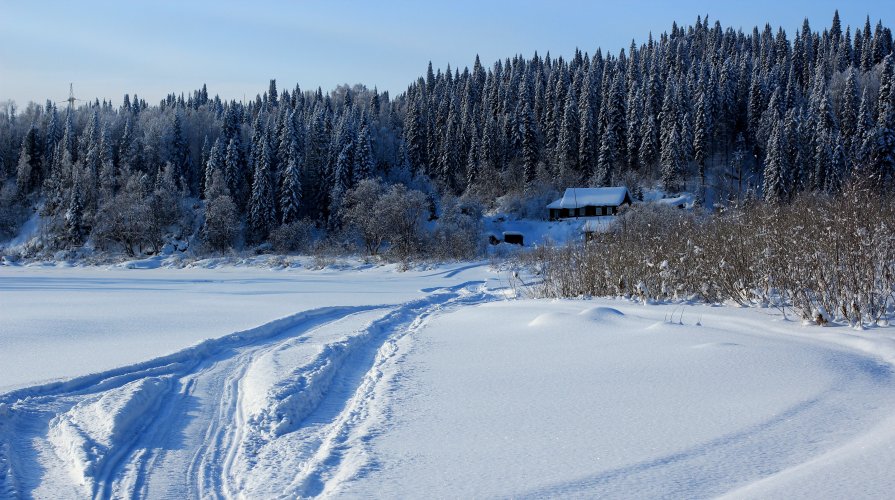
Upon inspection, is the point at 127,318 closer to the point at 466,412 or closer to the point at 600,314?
the point at 600,314

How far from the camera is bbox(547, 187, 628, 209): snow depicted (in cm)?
6159

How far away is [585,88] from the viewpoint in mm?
77875

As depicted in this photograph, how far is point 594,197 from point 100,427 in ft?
197

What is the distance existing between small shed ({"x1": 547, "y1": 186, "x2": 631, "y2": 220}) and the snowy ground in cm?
5158

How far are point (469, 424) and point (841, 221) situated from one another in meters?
8.12

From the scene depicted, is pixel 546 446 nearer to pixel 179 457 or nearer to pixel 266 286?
pixel 179 457

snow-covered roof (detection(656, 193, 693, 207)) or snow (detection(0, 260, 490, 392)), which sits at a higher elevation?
snow-covered roof (detection(656, 193, 693, 207))

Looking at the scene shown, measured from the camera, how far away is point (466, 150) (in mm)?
83312

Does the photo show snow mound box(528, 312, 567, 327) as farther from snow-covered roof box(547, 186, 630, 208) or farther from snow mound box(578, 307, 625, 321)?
snow-covered roof box(547, 186, 630, 208)

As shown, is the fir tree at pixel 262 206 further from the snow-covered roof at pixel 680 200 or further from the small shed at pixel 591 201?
the snow-covered roof at pixel 680 200

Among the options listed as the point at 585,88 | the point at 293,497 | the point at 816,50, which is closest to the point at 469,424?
the point at 293,497

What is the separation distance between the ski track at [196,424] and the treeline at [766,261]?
707 centimetres

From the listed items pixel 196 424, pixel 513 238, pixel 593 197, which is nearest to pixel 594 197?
pixel 593 197

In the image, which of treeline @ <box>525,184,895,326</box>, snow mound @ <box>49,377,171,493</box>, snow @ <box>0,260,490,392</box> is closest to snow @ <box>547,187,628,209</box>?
snow @ <box>0,260,490,392</box>
